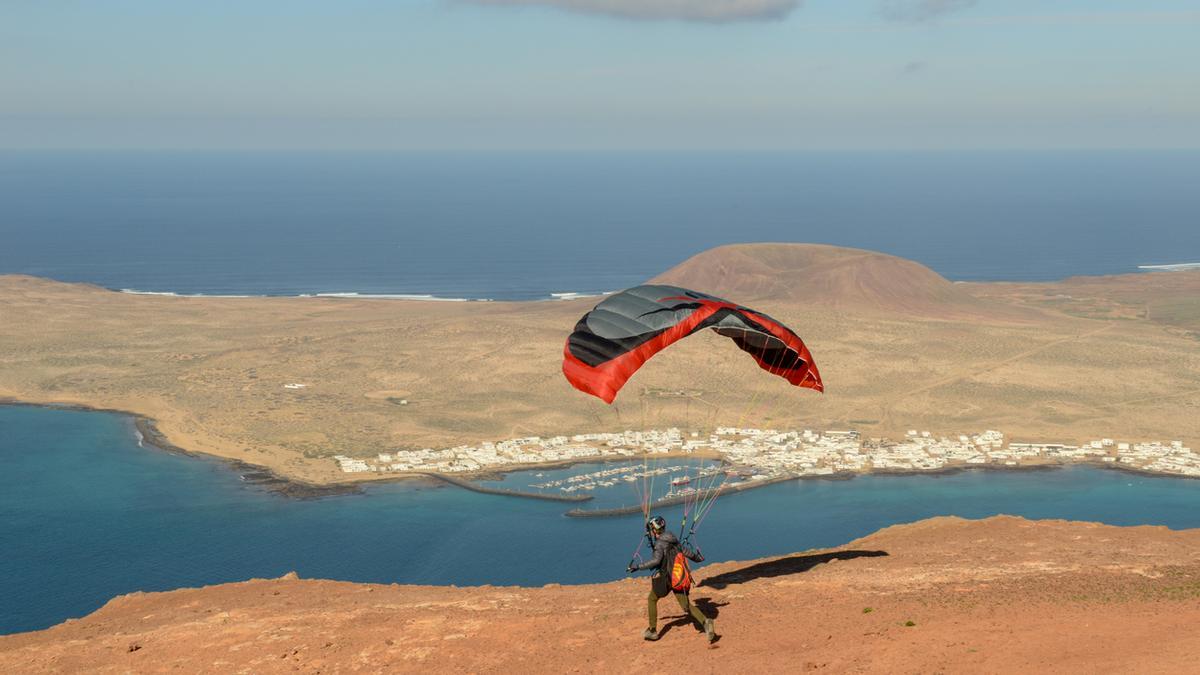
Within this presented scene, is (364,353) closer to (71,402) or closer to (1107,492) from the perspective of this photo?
(71,402)

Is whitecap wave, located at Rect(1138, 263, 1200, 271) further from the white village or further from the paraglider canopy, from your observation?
the paraglider canopy

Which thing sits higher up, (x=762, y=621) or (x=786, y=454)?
(x=762, y=621)

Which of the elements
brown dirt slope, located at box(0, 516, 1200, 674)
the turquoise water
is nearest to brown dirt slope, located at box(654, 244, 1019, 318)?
the turquoise water

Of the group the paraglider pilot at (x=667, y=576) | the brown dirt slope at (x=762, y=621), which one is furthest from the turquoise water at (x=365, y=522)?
the paraglider pilot at (x=667, y=576)

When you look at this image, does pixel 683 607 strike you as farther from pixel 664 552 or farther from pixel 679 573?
pixel 664 552

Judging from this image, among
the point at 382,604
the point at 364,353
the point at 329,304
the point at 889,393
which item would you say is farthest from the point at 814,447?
the point at 329,304

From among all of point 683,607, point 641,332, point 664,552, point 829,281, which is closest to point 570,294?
point 829,281
